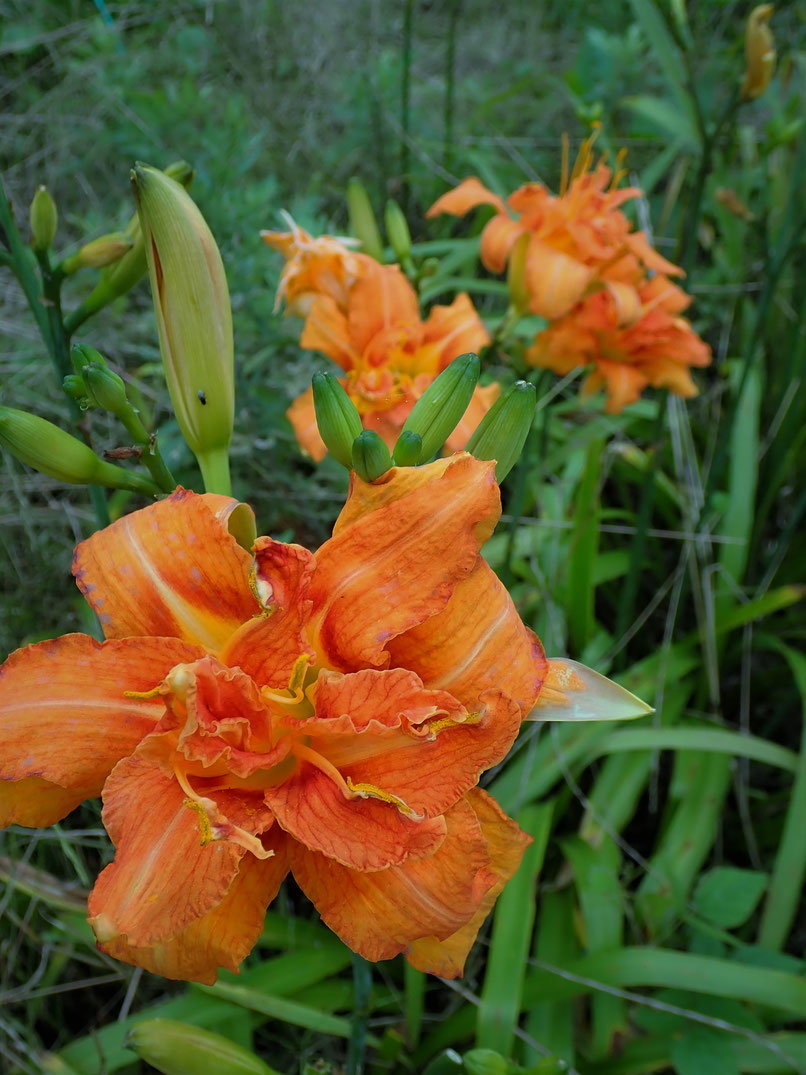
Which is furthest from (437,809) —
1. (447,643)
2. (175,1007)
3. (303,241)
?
(175,1007)

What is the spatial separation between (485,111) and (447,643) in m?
2.35

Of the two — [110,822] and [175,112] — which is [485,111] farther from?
[110,822]

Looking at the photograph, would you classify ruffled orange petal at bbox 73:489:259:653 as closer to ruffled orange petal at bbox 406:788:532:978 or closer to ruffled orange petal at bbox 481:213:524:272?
ruffled orange petal at bbox 406:788:532:978

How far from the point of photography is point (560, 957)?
4.63 feet

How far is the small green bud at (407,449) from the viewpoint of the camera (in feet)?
2.26

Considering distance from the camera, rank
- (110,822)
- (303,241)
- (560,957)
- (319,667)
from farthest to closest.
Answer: (560,957) → (303,241) → (319,667) → (110,822)

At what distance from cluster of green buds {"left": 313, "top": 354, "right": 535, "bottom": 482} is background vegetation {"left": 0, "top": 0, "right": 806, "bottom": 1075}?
0.85ft

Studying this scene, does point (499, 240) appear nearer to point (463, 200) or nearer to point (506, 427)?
point (463, 200)

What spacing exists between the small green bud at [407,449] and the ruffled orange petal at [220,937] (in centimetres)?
32

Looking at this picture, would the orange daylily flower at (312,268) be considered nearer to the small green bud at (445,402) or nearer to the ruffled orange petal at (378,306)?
the ruffled orange petal at (378,306)

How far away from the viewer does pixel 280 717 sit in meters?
0.61

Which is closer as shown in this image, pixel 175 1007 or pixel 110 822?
pixel 110 822

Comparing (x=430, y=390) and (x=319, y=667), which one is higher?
(x=430, y=390)

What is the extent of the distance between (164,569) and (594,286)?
85cm
